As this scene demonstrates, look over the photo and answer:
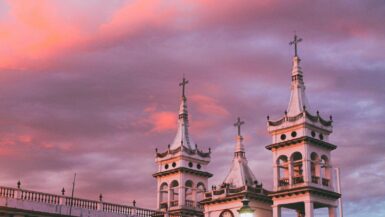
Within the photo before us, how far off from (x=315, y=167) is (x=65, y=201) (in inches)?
1004

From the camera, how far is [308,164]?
59781 millimetres

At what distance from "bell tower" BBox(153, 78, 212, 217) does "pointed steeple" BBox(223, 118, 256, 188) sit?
30.9ft

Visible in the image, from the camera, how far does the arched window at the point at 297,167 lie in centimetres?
6072

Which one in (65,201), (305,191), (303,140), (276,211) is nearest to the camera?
(65,201)

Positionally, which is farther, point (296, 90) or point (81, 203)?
point (296, 90)

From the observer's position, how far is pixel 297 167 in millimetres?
64000

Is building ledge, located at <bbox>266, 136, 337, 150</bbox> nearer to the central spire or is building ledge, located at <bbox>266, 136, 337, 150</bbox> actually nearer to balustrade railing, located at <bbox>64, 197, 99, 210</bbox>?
the central spire

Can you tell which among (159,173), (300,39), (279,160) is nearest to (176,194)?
(159,173)

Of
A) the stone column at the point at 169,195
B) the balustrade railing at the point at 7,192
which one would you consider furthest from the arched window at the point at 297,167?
the balustrade railing at the point at 7,192

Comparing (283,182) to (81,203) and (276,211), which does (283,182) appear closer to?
(276,211)

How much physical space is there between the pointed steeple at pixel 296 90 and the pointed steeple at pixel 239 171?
27.2ft

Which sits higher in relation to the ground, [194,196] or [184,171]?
[184,171]

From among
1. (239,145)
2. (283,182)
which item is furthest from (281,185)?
(239,145)

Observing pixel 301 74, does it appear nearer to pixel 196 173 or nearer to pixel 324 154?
pixel 324 154
